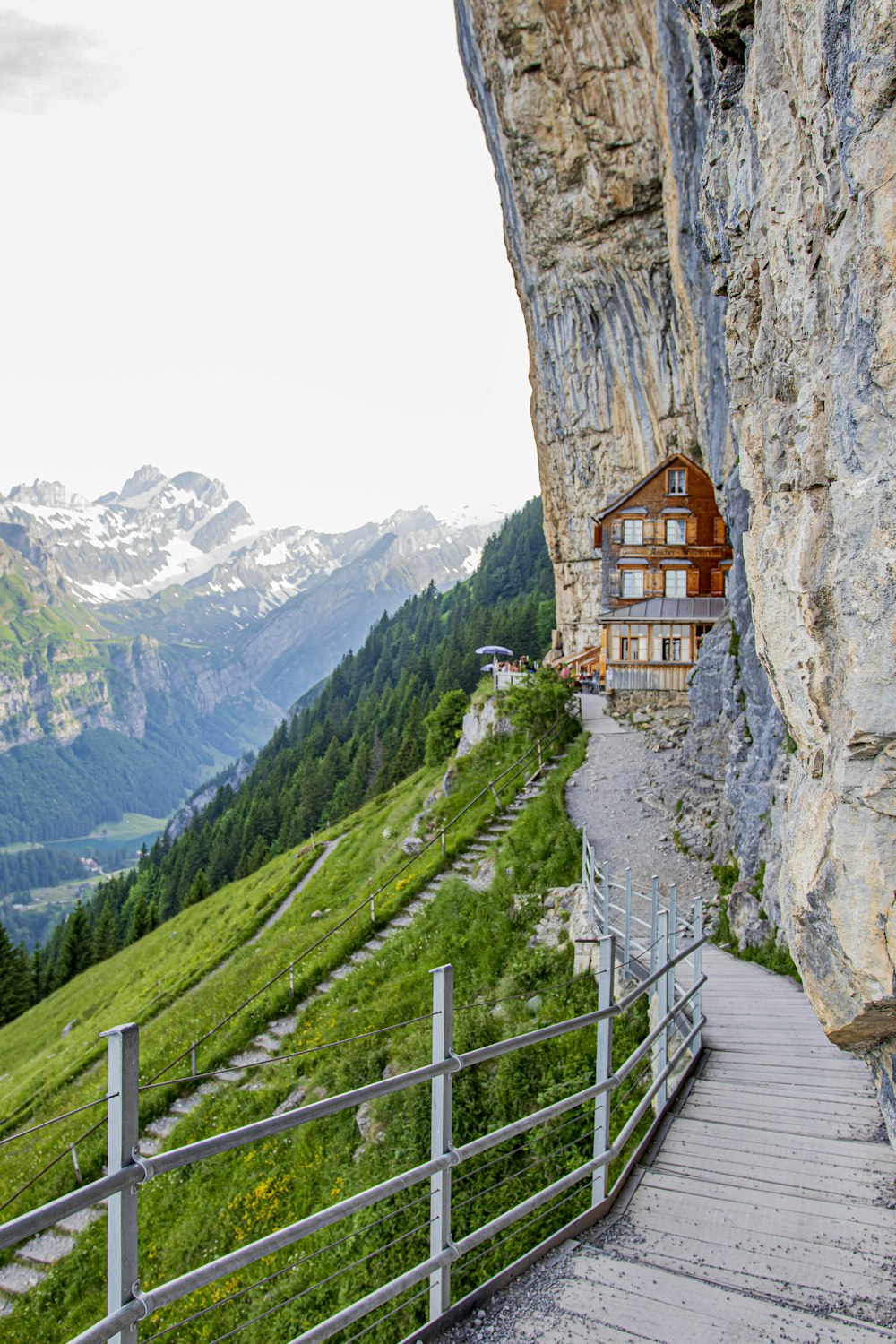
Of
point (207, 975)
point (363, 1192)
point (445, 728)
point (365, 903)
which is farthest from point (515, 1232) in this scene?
point (445, 728)

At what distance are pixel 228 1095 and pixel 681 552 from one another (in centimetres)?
2864

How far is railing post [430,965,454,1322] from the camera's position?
16.7 ft

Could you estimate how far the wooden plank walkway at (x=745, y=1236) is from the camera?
5387 mm

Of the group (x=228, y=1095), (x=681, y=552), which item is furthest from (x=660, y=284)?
(x=228, y=1095)

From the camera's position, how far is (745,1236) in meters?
6.57

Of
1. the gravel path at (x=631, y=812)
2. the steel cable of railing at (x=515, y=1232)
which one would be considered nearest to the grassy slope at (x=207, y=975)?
the gravel path at (x=631, y=812)

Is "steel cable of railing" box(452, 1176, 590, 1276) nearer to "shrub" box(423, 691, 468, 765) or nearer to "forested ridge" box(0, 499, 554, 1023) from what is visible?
"shrub" box(423, 691, 468, 765)

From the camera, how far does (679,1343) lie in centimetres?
515

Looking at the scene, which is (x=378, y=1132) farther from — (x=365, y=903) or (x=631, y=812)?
(x=631, y=812)

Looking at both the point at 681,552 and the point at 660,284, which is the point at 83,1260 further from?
the point at 660,284

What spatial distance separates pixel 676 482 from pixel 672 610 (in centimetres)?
630

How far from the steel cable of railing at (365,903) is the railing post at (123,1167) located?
50.7 feet

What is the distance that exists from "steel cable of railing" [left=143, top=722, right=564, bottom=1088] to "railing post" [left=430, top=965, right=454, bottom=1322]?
14213mm

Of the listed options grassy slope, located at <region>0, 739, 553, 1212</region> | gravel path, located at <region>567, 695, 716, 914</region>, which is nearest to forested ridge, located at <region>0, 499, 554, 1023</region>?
grassy slope, located at <region>0, 739, 553, 1212</region>
